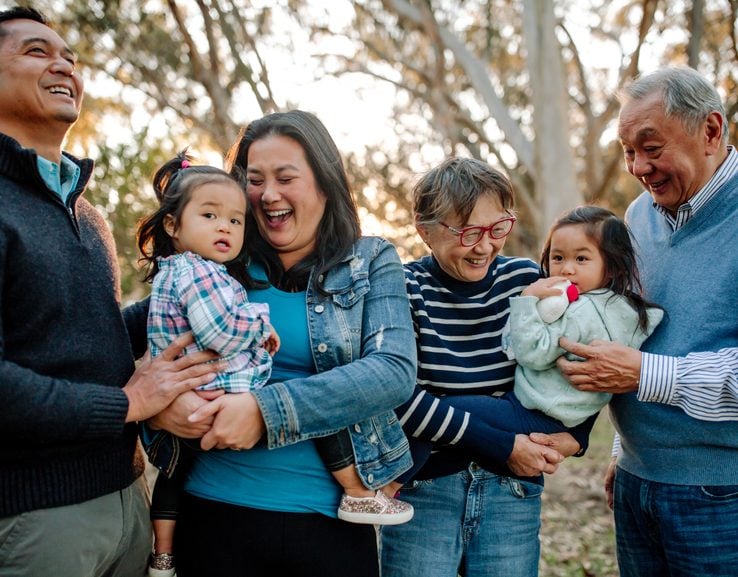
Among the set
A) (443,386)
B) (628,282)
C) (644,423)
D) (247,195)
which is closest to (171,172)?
(247,195)

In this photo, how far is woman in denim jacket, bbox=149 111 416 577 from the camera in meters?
2.10

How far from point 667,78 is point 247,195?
60.5 inches

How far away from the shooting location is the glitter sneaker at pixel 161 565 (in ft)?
7.49

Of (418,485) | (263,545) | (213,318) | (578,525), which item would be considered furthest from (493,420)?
(578,525)

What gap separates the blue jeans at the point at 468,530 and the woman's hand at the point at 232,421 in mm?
731

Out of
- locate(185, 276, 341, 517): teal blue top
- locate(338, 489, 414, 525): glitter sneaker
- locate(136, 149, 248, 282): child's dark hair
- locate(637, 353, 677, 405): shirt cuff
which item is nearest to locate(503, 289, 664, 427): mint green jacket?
locate(637, 353, 677, 405): shirt cuff

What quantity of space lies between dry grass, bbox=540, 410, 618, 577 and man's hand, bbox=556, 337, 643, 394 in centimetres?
283

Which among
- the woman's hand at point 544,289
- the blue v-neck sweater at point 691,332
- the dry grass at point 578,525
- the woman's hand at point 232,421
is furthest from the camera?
the dry grass at point 578,525

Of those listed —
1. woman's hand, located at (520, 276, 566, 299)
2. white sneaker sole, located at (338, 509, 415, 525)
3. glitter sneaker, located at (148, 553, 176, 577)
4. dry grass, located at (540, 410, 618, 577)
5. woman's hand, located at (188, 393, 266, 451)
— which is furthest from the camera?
dry grass, located at (540, 410, 618, 577)

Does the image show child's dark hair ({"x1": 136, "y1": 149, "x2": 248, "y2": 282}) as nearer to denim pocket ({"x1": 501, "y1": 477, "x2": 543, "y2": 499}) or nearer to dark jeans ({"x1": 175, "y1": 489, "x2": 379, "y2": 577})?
dark jeans ({"x1": 175, "y1": 489, "x2": 379, "y2": 577})

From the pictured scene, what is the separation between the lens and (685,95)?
254cm

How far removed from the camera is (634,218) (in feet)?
9.62

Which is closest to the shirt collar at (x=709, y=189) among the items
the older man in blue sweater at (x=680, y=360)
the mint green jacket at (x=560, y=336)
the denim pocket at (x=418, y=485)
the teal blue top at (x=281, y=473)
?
the older man in blue sweater at (x=680, y=360)

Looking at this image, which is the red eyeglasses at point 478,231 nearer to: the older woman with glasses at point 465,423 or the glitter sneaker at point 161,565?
the older woman with glasses at point 465,423
